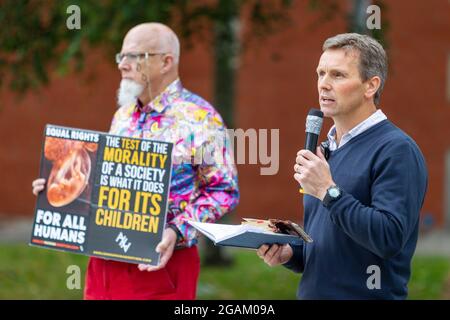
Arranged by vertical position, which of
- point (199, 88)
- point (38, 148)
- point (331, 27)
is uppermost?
point (331, 27)

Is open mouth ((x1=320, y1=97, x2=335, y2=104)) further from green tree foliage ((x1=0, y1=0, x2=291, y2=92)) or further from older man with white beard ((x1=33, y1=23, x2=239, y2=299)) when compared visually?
green tree foliage ((x1=0, y1=0, x2=291, y2=92))

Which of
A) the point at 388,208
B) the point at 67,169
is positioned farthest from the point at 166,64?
the point at 388,208

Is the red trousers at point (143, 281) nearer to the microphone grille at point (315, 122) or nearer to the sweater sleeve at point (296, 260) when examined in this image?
the sweater sleeve at point (296, 260)

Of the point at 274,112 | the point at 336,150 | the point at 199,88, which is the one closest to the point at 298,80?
the point at 274,112

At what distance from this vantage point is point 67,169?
4.31 metres

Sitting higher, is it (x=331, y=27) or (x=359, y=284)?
(x=331, y=27)

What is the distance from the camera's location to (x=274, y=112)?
44.5ft

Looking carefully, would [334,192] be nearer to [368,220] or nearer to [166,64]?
[368,220]

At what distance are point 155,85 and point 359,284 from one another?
1726mm

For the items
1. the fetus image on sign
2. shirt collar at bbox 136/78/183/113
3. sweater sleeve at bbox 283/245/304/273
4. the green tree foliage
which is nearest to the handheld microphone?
sweater sleeve at bbox 283/245/304/273

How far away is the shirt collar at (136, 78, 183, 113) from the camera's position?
14.4ft

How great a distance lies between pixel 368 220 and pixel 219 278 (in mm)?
6228

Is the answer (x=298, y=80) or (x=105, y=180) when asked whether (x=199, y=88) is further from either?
(x=105, y=180)

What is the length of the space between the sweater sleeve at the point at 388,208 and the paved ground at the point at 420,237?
8.86 m
